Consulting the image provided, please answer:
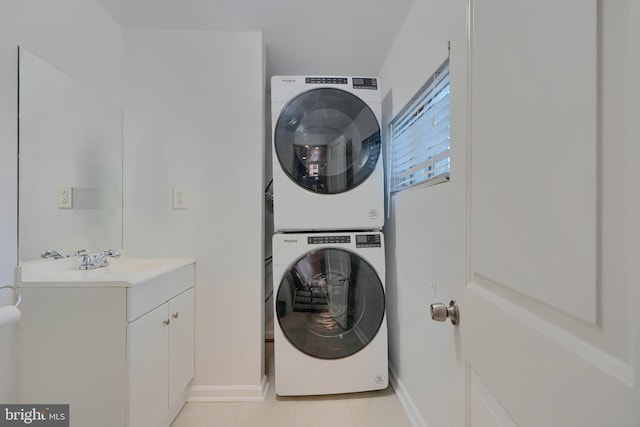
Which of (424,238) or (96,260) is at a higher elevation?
(424,238)

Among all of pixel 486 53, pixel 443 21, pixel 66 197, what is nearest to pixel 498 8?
pixel 486 53

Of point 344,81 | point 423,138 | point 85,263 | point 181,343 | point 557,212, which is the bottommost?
point 181,343

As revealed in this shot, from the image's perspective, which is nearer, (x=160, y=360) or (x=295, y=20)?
(x=160, y=360)

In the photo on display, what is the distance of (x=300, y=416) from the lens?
5.09 ft

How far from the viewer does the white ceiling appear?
1.53 meters

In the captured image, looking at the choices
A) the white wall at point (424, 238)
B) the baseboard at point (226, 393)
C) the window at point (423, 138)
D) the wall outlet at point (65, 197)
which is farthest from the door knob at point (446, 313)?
the wall outlet at point (65, 197)

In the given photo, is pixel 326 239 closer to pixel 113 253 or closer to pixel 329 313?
pixel 329 313

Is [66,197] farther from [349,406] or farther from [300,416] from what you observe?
[349,406]

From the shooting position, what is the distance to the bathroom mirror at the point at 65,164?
1.17 m

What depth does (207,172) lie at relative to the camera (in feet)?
5.76

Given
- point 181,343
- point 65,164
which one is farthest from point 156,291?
point 65,164

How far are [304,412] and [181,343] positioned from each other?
81 cm

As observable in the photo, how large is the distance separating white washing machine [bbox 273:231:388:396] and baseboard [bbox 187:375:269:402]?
0.17 metres

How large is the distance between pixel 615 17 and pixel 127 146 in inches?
83.7
